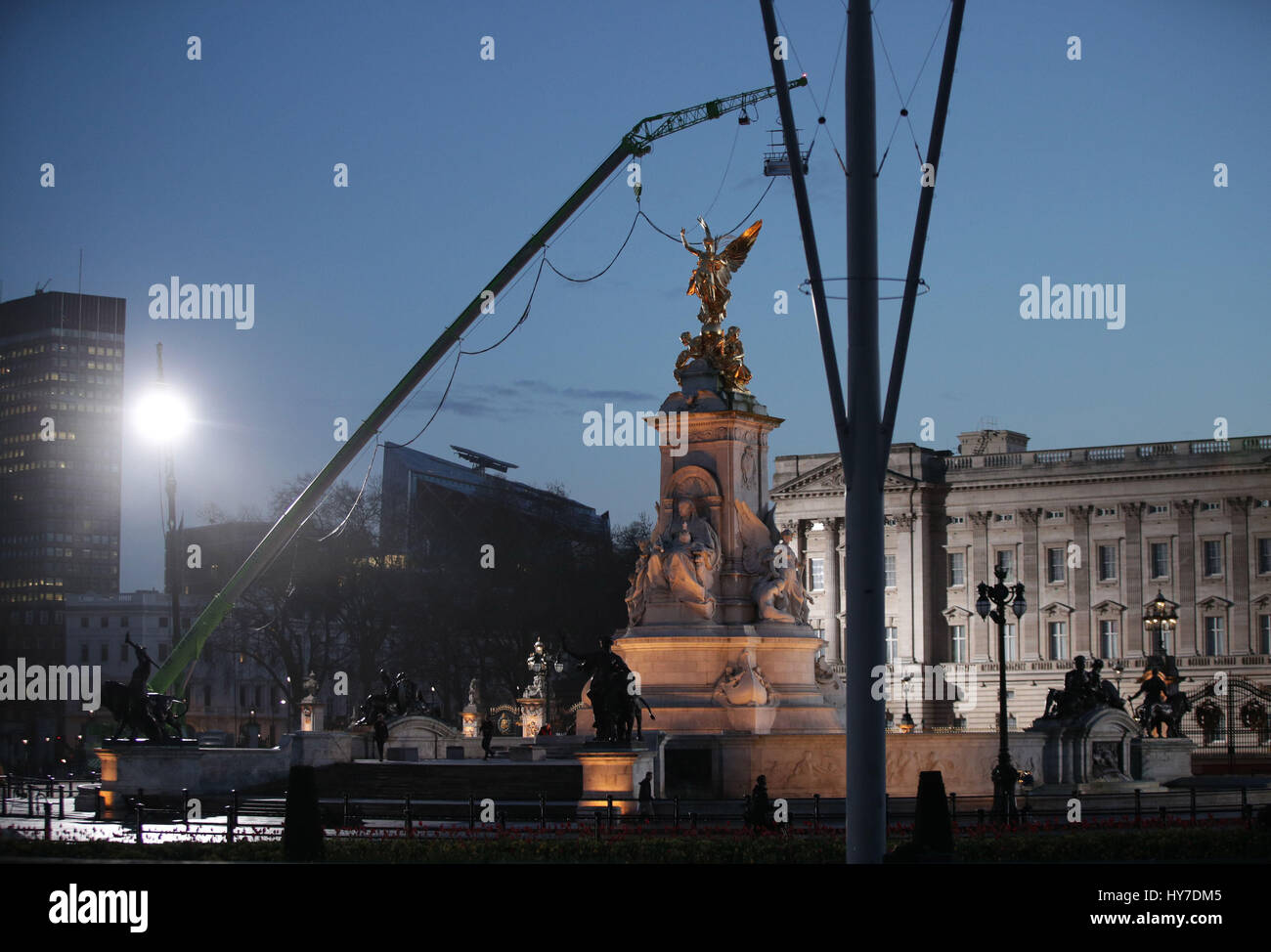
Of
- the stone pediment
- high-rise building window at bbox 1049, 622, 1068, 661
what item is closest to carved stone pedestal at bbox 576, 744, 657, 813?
high-rise building window at bbox 1049, 622, 1068, 661

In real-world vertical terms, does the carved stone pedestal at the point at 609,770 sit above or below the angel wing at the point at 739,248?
below

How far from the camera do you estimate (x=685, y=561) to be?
39594 mm

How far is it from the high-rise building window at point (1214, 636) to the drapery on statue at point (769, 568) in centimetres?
7095

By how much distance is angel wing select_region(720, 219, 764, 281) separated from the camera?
1687 inches

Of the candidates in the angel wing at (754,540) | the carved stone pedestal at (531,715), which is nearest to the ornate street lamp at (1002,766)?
the angel wing at (754,540)

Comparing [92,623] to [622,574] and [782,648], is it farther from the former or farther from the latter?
[782,648]

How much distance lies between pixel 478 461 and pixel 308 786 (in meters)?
121

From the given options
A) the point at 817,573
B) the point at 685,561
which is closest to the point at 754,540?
the point at 685,561

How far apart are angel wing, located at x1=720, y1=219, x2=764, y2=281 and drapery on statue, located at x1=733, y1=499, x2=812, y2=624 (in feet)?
19.6

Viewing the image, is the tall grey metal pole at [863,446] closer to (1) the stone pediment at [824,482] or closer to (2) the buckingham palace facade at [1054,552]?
(2) the buckingham palace facade at [1054,552]

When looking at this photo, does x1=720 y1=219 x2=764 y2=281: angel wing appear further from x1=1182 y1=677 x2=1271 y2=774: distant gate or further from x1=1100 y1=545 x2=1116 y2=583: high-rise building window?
x1=1100 y1=545 x2=1116 y2=583: high-rise building window

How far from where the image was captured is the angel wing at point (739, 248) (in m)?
42.8

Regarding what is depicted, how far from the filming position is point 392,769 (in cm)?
4044

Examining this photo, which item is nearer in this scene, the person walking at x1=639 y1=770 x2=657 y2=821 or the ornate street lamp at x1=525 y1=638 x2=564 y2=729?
the person walking at x1=639 y1=770 x2=657 y2=821
